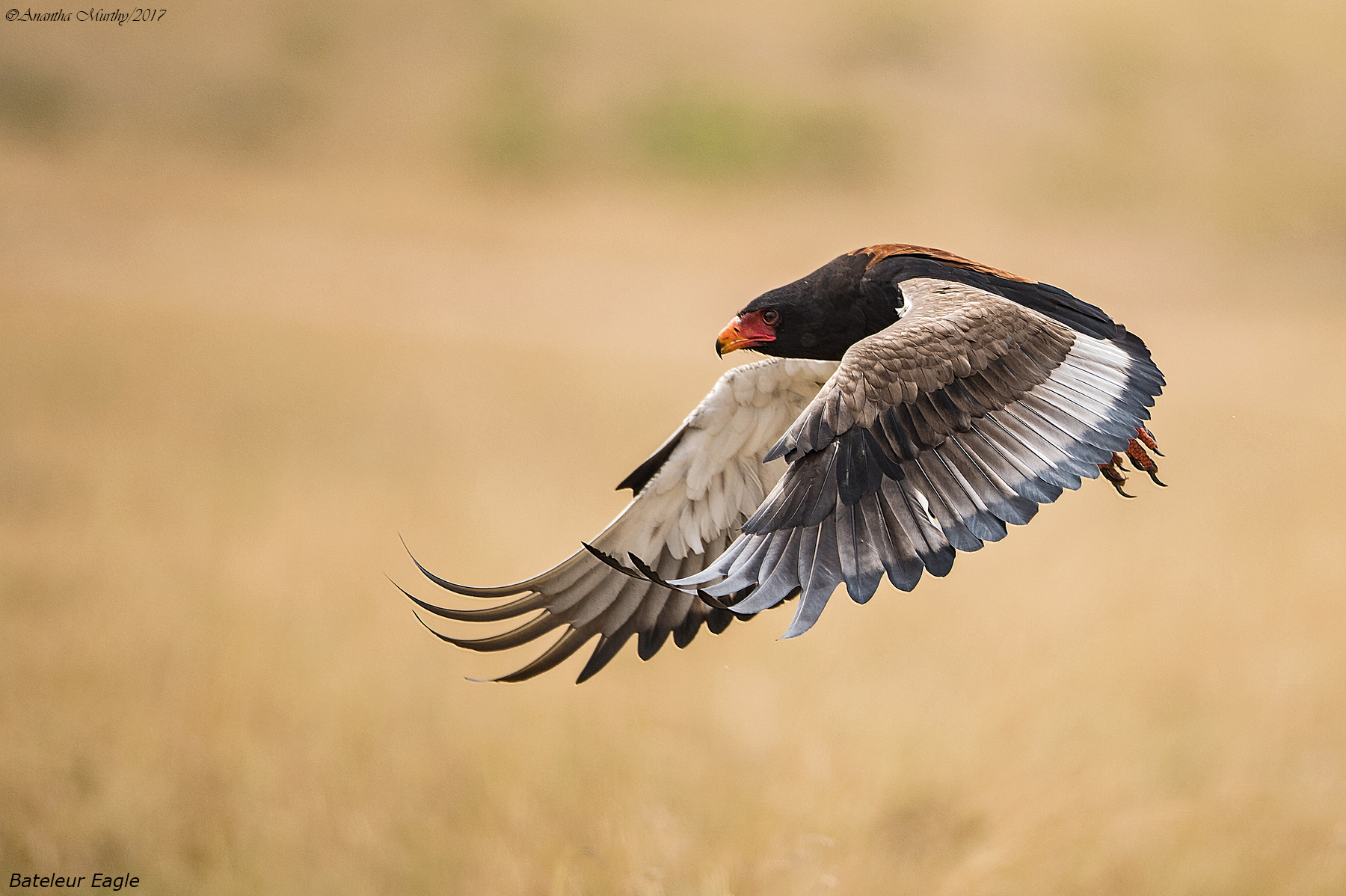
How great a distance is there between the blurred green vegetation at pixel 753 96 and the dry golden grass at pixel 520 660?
8.87 m

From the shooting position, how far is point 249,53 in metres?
23.3

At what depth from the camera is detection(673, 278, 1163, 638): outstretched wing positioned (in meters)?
3.16

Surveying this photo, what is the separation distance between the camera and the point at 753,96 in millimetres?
23188

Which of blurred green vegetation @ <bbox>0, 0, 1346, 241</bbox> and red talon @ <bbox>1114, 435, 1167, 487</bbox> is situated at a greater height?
blurred green vegetation @ <bbox>0, 0, 1346, 241</bbox>

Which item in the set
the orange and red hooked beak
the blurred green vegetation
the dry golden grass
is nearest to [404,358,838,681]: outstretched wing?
the orange and red hooked beak

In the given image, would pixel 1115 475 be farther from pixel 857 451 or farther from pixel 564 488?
pixel 564 488

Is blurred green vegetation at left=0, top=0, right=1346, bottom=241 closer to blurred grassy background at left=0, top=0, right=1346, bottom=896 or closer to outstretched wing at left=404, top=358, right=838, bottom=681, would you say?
blurred grassy background at left=0, top=0, right=1346, bottom=896

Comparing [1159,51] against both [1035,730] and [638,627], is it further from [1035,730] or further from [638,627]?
[638,627]

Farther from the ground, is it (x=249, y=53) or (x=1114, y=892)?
(x=249, y=53)

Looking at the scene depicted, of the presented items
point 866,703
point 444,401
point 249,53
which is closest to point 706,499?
point 866,703

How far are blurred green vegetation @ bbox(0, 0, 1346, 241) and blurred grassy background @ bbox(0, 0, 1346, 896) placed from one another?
132 millimetres

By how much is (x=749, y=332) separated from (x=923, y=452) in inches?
68.8

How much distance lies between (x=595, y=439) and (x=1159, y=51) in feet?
64.0

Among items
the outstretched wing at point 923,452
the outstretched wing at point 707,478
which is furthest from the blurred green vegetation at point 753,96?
the outstretched wing at point 923,452
